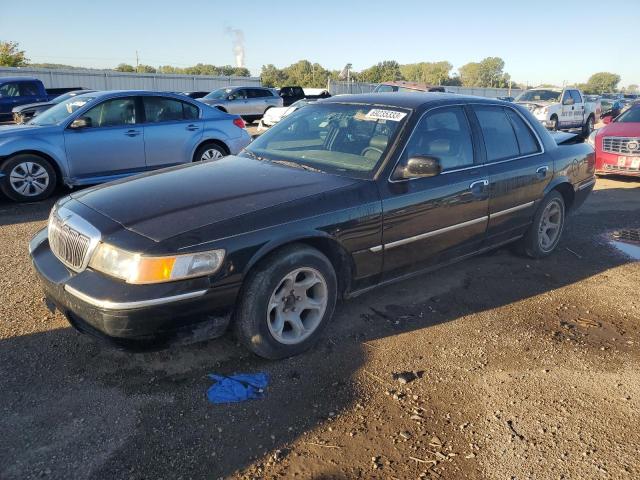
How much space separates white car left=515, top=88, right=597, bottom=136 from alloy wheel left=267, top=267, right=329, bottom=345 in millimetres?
15973

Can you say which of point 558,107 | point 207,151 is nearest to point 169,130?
point 207,151

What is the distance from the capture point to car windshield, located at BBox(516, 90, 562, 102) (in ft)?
59.1

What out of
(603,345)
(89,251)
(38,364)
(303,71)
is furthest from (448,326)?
(303,71)

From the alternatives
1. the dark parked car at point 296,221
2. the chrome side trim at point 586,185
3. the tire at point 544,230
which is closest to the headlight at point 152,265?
the dark parked car at point 296,221

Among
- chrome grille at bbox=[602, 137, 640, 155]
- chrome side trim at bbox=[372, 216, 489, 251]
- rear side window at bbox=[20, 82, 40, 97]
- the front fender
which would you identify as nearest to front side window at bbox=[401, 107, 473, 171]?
chrome side trim at bbox=[372, 216, 489, 251]

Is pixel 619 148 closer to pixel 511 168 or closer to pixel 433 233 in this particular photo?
pixel 511 168

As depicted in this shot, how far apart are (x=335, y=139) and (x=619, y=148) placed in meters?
7.74

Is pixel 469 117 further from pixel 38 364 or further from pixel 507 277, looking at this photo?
pixel 38 364

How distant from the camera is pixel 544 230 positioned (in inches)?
207

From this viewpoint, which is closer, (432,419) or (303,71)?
(432,419)

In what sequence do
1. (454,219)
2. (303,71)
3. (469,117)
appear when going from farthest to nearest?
(303,71) → (469,117) → (454,219)

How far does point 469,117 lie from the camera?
4309 mm

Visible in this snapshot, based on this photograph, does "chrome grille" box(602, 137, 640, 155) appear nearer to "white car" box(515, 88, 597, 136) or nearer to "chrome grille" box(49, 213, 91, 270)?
"white car" box(515, 88, 597, 136)

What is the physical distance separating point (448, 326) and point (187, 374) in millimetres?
1947
